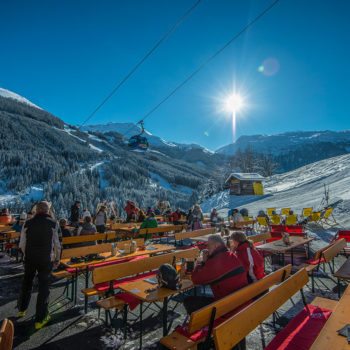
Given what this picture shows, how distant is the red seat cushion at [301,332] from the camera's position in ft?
8.81

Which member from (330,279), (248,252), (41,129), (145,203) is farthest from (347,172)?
(41,129)

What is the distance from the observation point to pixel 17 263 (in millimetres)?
8422

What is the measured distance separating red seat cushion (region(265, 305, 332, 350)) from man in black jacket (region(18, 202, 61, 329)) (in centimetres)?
335

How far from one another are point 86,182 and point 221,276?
82.0 m

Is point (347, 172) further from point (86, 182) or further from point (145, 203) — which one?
point (86, 182)

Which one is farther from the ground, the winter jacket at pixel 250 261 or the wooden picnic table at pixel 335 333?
→ the winter jacket at pixel 250 261

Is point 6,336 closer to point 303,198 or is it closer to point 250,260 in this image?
point 250,260

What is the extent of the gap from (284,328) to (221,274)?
0.88 metres

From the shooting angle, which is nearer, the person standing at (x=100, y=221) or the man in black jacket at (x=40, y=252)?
the man in black jacket at (x=40, y=252)

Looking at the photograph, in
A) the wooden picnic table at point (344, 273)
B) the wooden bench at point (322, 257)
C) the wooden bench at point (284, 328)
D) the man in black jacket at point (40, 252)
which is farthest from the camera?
the wooden bench at point (322, 257)

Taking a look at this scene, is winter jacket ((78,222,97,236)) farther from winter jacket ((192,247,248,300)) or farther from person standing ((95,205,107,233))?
winter jacket ((192,247,248,300))

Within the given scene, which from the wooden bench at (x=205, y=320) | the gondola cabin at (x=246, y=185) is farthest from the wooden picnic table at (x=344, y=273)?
the gondola cabin at (x=246, y=185)

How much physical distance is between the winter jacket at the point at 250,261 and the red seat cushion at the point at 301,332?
73 cm

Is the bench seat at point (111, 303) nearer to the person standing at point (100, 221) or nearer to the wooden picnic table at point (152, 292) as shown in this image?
the wooden picnic table at point (152, 292)
